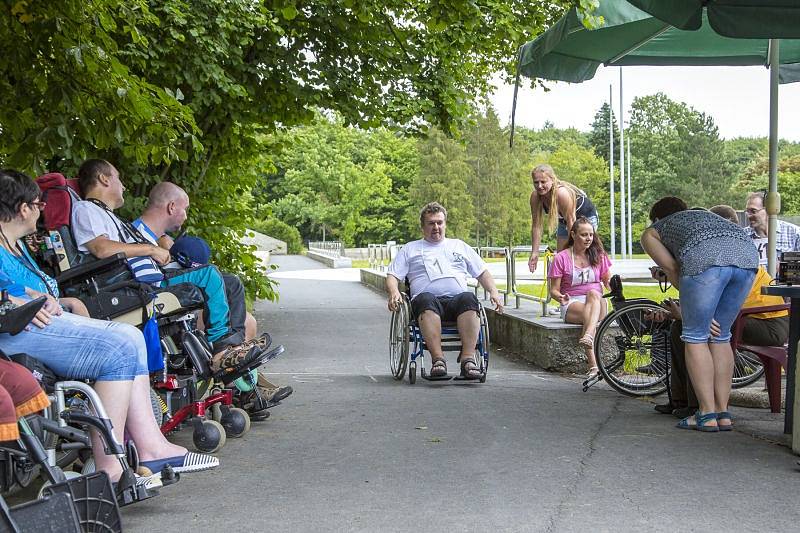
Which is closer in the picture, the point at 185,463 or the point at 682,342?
the point at 185,463

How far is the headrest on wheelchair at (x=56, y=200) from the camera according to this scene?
5777 mm

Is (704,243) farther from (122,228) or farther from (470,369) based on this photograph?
(122,228)

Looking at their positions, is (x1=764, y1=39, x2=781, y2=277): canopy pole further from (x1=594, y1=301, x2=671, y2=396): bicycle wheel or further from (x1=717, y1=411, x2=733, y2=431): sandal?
(x1=717, y1=411, x2=733, y2=431): sandal

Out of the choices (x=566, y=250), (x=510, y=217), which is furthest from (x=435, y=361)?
(x=510, y=217)

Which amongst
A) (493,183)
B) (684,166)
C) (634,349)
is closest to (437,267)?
(634,349)

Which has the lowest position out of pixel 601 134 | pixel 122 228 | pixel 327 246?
pixel 327 246

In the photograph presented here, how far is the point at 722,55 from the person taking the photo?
9.81 metres

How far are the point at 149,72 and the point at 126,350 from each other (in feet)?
24.9

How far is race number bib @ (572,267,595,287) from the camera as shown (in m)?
9.26

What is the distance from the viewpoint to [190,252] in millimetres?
6898

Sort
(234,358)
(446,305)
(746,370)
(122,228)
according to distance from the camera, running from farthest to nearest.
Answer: (446,305) < (746,370) < (234,358) < (122,228)

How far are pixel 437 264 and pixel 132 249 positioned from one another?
388 cm

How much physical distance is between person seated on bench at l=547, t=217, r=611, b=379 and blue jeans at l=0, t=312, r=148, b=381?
5.28m

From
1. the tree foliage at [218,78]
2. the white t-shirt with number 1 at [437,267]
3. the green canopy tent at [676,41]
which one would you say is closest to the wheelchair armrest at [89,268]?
the tree foliage at [218,78]
